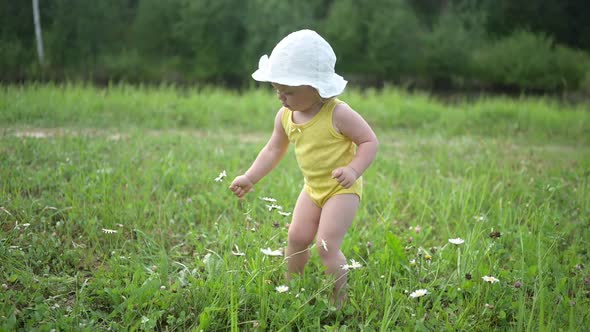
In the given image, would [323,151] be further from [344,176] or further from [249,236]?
[249,236]

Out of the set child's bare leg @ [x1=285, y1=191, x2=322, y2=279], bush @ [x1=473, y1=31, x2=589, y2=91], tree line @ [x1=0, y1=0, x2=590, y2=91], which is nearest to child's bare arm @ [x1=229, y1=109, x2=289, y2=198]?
child's bare leg @ [x1=285, y1=191, x2=322, y2=279]

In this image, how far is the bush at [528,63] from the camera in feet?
59.7

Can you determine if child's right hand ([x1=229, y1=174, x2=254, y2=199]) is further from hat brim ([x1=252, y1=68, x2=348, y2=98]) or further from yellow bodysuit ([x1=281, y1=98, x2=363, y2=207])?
hat brim ([x1=252, y1=68, x2=348, y2=98])

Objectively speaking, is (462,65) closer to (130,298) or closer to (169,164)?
(169,164)

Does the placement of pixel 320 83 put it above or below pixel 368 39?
above

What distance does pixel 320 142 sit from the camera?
2508 millimetres

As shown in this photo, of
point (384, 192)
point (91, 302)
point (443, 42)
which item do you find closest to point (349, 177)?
point (91, 302)

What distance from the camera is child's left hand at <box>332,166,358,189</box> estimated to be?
2334mm

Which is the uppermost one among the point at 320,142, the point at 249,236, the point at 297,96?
the point at 297,96

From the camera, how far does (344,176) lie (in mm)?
2334

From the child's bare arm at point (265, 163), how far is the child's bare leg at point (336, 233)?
15.7 inches

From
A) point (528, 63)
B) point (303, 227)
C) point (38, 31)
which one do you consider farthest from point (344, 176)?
point (528, 63)

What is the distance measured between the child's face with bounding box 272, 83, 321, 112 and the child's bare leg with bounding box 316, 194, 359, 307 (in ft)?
1.53

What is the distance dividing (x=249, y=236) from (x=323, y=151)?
0.70 meters
